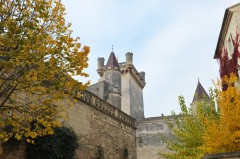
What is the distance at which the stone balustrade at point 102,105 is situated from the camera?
13.0 metres

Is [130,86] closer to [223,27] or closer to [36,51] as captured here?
[223,27]

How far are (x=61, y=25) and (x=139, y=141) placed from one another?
25.4 metres

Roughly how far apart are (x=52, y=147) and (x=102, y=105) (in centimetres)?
476

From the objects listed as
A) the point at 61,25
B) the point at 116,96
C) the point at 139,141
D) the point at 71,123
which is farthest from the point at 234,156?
the point at 139,141

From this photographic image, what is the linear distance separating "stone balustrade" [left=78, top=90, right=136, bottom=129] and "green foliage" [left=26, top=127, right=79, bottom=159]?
2578mm

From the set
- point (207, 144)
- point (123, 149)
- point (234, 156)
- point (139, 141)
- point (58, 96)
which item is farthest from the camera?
point (139, 141)

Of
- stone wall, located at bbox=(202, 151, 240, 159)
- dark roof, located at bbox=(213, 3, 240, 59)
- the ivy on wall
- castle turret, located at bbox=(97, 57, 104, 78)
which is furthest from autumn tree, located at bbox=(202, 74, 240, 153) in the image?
castle turret, located at bbox=(97, 57, 104, 78)

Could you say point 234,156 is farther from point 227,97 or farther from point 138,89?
point 138,89

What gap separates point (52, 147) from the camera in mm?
9664

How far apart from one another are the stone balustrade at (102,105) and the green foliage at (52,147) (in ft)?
8.46

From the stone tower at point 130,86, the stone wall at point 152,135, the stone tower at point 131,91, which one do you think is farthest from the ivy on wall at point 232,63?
the stone tower at point 131,91

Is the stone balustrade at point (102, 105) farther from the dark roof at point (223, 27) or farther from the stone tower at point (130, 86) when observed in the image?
the stone tower at point (130, 86)

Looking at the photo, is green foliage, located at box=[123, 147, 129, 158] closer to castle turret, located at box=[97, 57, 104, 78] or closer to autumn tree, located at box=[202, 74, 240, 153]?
autumn tree, located at box=[202, 74, 240, 153]

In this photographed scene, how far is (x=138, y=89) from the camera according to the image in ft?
125
